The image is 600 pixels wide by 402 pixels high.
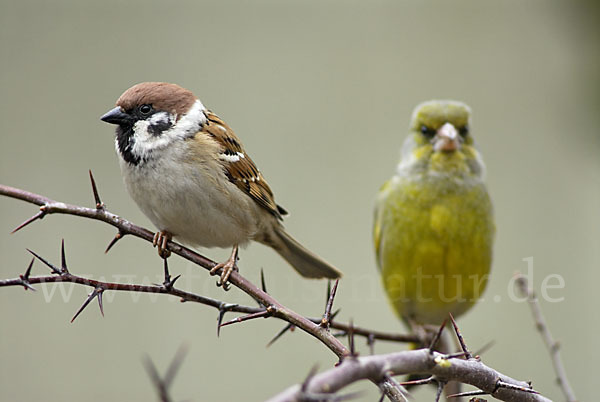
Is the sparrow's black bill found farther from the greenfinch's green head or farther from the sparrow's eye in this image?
the greenfinch's green head

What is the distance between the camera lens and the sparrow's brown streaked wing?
2.29 metres

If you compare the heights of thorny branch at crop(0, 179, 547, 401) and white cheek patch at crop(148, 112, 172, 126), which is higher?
white cheek patch at crop(148, 112, 172, 126)

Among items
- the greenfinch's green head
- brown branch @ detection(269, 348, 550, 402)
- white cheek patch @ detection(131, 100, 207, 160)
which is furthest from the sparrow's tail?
brown branch @ detection(269, 348, 550, 402)

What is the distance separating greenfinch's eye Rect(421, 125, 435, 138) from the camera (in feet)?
9.86

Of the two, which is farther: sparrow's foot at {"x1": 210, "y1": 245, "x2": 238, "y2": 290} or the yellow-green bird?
the yellow-green bird

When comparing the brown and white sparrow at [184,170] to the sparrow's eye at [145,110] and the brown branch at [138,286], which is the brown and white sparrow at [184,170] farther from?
the brown branch at [138,286]

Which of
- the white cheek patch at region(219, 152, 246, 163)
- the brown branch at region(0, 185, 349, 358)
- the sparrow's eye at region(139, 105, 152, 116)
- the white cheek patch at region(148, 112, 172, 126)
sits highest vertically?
the sparrow's eye at region(139, 105, 152, 116)

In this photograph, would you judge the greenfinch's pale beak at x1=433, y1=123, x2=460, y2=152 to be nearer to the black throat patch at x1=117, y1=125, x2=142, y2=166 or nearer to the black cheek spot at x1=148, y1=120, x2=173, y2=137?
the black cheek spot at x1=148, y1=120, x2=173, y2=137

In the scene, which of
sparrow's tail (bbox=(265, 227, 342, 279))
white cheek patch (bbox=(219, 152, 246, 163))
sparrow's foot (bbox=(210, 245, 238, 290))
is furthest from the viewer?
sparrow's tail (bbox=(265, 227, 342, 279))

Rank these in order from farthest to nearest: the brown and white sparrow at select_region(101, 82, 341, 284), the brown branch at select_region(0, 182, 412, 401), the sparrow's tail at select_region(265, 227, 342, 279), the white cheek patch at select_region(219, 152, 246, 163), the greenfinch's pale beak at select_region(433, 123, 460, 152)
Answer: the greenfinch's pale beak at select_region(433, 123, 460, 152) → the sparrow's tail at select_region(265, 227, 342, 279) → the white cheek patch at select_region(219, 152, 246, 163) → the brown and white sparrow at select_region(101, 82, 341, 284) → the brown branch at select_region(0, 182, 412, 401)

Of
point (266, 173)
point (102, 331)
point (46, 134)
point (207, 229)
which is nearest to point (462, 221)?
point (207, 229)

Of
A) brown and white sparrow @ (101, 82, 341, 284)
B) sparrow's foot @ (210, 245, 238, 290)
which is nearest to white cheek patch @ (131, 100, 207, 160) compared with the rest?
brown and white sparrow @ (101, 82, 341, 284)

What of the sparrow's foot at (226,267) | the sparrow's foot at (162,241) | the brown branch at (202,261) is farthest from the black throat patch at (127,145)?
the brown branch at (202,261)

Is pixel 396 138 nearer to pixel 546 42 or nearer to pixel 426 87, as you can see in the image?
pixel 426 87
